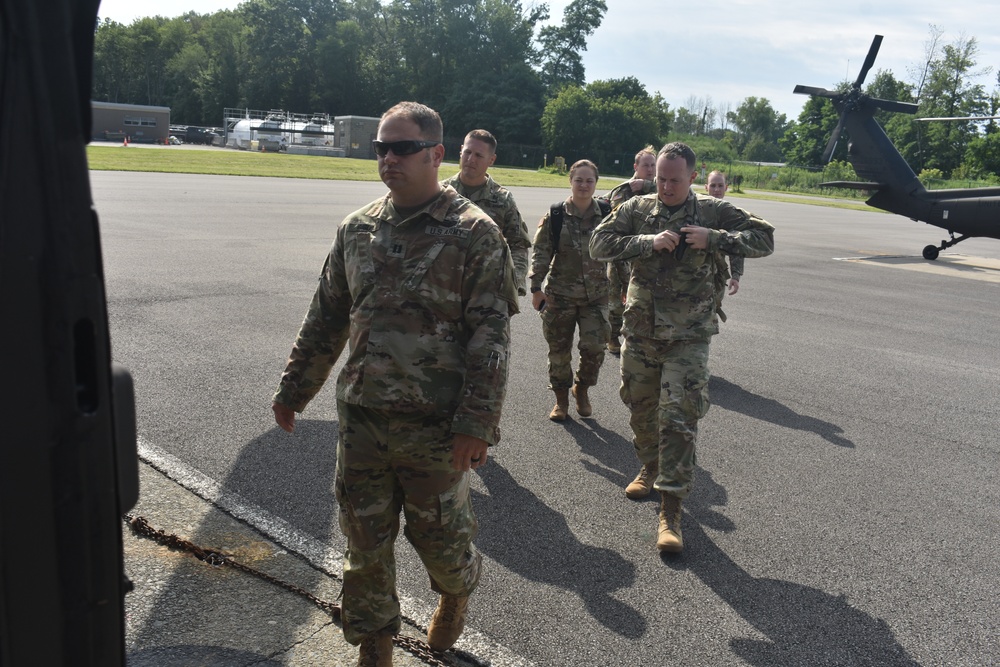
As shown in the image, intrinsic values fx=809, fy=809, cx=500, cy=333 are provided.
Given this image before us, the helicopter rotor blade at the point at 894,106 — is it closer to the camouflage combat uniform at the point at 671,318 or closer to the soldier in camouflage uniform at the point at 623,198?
the soldier in camouflage uniform at the point at 623,198

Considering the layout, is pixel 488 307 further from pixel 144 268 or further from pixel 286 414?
pixel 144 268

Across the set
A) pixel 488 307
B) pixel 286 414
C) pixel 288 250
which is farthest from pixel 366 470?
pixel 288 250

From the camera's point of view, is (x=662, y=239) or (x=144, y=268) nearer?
(x=662, y=239)

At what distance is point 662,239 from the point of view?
4762 mm

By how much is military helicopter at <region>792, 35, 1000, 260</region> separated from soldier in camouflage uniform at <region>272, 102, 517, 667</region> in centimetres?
1979

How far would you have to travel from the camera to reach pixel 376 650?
307cm

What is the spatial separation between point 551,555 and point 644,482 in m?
1.13

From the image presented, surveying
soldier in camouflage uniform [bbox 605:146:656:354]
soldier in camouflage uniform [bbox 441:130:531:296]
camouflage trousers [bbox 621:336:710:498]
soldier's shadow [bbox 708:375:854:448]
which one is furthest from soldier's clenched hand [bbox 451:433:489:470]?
soldier in camouflage uniform [bbox 605:146:656:354]

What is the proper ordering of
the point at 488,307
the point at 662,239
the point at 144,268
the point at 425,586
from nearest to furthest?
the point at 488,307 < the point at 425,586 < the point at 662,239 < the point at 144,268

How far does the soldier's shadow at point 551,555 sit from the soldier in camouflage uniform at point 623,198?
12.3ft

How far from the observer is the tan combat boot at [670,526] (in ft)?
14.2

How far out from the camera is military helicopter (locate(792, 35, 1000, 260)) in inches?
807

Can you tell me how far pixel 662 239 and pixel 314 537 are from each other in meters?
2.57

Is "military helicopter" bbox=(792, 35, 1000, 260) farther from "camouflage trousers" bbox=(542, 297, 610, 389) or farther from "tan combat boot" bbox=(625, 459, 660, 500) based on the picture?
"tan combat boot" bbox=(625, 459, 660, 500)
